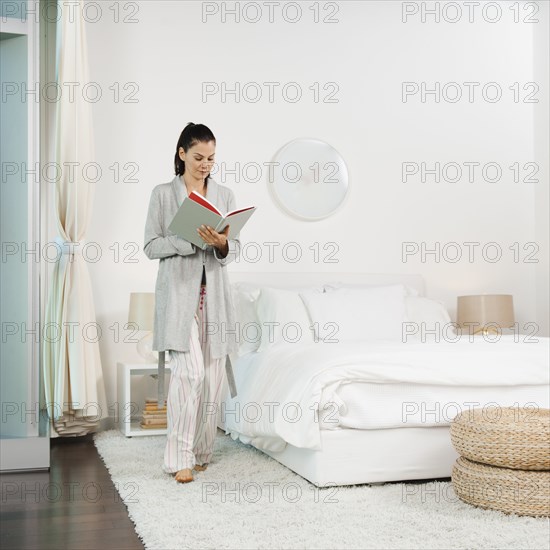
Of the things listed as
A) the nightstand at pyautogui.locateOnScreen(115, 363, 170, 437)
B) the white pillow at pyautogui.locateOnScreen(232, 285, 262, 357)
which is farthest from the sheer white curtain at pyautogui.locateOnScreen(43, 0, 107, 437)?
the white pillow at pyautogui.locateOnScreen(232, 285, 262, 357)

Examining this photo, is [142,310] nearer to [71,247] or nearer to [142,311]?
[142,311]

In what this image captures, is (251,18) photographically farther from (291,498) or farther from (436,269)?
(291,498)

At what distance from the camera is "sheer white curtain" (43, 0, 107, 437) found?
430 cm

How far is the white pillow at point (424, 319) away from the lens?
15.1 feet

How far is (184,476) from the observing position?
3221 millimetres

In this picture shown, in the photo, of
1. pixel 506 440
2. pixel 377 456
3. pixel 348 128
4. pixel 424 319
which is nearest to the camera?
pixel 506 440

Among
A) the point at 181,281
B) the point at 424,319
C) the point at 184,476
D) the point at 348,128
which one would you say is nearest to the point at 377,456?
the point at 184,476

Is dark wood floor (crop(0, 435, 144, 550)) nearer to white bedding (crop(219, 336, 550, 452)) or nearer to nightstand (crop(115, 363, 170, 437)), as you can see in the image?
nightstand (crop(115, 363, 170, 437))

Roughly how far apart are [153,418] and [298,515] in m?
1.95

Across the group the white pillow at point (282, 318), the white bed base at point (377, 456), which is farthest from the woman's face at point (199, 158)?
the white bed base at point (377, 456)

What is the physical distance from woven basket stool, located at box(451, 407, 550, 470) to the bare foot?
3.68 feet

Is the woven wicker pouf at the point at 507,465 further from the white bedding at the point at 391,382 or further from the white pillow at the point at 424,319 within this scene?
the white pillow at the point at 424,319

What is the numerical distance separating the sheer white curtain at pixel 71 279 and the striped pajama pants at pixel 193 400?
102 cm

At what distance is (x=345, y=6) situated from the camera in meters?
5.34
